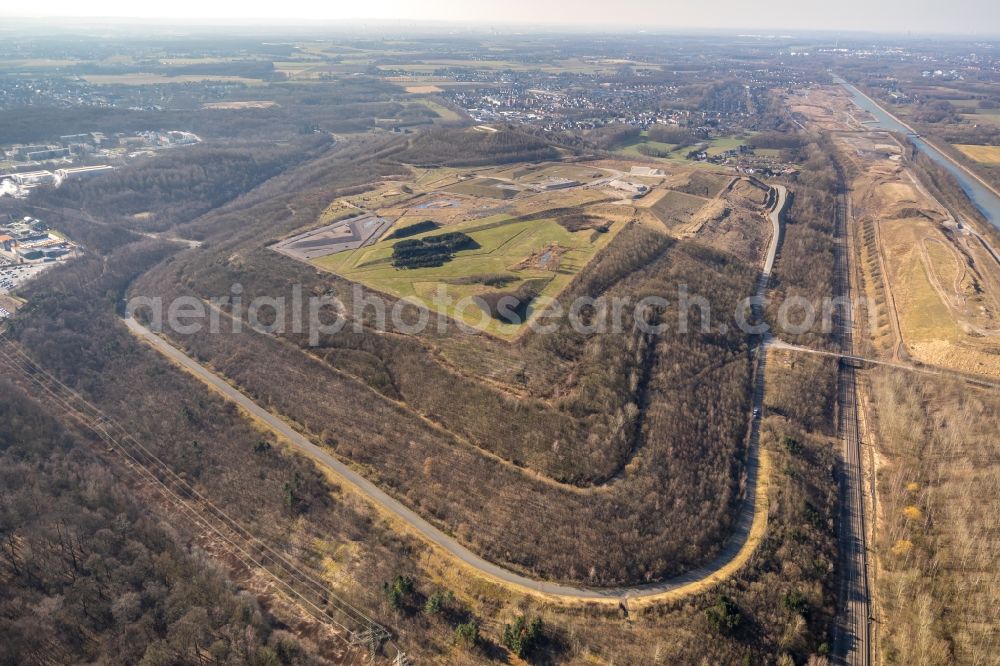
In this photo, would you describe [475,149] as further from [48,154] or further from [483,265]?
[48,154]

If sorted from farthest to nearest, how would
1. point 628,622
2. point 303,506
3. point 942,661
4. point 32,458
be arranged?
point 32,458 → point 303,506 → point 628,622 → point 942,661

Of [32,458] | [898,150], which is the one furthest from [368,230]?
[898,150]

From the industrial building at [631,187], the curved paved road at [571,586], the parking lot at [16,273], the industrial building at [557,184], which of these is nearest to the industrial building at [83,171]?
the parking lot at [16,273]

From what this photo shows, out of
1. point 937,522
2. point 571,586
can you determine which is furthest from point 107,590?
point 937,522

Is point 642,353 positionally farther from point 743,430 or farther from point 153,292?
point 153,292

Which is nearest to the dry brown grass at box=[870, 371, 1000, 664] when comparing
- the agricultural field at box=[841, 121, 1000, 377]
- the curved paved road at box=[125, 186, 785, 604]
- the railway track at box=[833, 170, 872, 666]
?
the railway track at box=[833, 170, 872, 666]
